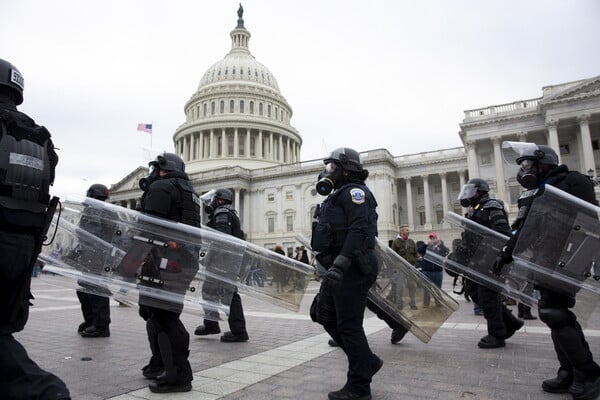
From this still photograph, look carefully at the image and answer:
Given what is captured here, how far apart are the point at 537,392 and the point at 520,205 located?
1821 millimetres

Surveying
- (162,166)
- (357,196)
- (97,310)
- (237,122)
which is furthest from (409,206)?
(162,166)

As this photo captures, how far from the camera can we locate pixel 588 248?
3.76 meters

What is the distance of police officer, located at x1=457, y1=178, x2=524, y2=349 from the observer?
5734mm

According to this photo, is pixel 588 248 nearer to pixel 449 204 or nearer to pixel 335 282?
pixel 335 282

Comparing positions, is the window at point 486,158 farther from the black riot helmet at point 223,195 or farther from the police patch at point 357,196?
the police patch at point 357,196

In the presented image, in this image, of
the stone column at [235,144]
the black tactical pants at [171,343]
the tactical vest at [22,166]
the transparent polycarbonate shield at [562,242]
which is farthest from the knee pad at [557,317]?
the stone column at [235,144]

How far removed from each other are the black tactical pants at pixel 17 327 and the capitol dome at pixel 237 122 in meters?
66.8

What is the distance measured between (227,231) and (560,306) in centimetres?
464

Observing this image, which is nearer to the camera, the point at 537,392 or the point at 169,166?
the point at 537,392

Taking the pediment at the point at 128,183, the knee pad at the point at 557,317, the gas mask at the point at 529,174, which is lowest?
the knee pad at the point at 557,317

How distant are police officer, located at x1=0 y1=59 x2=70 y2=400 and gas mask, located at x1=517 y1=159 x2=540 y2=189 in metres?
4.28

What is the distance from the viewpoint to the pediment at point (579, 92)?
37.2 metres

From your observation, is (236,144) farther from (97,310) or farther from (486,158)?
(97,310)

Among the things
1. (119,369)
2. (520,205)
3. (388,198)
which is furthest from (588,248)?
(388,198)
